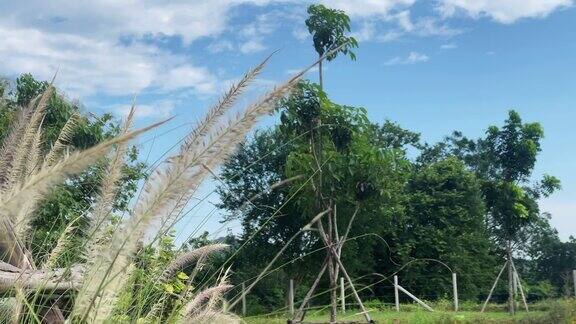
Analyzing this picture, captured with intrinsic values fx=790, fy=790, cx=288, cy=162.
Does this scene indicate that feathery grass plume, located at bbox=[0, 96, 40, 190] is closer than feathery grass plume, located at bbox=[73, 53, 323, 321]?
No

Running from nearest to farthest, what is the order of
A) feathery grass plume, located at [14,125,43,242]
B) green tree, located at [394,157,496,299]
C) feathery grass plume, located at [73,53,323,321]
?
feathery grass plume, located at [73,53,323,321], feathery grass plume, located at [14,125,43,242], green tree, located at [394,157,496,299]

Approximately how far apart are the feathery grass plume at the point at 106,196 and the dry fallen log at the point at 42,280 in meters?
0.08

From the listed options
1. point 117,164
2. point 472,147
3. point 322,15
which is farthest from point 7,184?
point 472,147

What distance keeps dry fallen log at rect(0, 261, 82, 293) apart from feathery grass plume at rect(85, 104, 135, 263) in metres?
0.08

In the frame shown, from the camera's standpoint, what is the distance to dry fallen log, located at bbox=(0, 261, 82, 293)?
1.57 meters

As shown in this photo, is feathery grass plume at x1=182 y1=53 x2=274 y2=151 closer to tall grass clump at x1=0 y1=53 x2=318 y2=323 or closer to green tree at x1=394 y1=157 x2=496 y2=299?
tall grass clump at x1=0 y1=53 x2=318 y2=323

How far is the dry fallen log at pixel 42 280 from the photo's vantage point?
1570 mm

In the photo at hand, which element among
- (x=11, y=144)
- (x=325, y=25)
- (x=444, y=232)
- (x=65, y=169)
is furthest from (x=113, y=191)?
(x=444, y=232)

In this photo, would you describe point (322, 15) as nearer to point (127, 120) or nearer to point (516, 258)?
point (127, 120)

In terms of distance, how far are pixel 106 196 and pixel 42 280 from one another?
0.76 feet

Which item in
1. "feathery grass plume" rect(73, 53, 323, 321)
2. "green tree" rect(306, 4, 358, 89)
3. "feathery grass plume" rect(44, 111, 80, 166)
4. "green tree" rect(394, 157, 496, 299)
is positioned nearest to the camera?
"feathery grass plume" rect(73, 53, 323, 321)

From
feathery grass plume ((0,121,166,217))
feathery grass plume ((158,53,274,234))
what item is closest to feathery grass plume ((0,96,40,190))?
feathery grass plume ((158,53,274,234))

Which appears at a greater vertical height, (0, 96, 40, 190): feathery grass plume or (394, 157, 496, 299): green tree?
(394, 157, 496, 299): green tree

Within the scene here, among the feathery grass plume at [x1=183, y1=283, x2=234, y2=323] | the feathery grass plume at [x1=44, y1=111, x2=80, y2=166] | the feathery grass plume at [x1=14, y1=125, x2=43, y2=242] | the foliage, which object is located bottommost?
the feathery grass plume at [x1=183, y1=283, x2=234, y2=323]
